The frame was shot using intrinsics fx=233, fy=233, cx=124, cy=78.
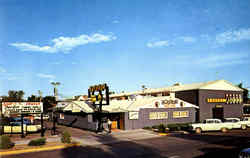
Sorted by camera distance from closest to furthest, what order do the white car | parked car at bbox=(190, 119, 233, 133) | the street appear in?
the street < parked car at bbox=(190, 119, 233, 133) < the white car

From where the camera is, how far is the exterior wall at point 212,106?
39.3m

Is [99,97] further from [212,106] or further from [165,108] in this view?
[212,106]

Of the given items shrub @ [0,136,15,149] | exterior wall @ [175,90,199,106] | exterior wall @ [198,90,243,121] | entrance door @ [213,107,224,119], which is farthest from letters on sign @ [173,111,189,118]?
shrub @ [0,136,15,149]

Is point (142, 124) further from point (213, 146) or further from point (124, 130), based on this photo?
point (213, 146)

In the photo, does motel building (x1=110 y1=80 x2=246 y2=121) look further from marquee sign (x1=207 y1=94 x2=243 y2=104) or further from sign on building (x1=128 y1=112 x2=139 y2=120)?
sign on building (x1=128 y1=112 x2=139 y2=120)

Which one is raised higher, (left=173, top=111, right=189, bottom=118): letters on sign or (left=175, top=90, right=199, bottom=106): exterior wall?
(left=175, top=90, right=199, bottom=106): exterior wall

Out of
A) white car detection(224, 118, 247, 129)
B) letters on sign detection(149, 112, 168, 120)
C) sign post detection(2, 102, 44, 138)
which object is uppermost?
sign post detection(2, 102, 44, 138)

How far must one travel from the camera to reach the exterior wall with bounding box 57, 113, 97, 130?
30183mm

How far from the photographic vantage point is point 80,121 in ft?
Result: 110

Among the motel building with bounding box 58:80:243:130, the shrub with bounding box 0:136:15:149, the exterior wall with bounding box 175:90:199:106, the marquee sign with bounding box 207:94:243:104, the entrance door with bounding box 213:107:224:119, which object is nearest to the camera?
the shrub with bounding box 0:136:15:149

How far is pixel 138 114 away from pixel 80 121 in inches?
342

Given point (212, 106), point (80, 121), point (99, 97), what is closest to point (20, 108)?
point (99, 97)

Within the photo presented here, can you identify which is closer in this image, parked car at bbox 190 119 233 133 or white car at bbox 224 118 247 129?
parked car at bbox 190 119 233 133

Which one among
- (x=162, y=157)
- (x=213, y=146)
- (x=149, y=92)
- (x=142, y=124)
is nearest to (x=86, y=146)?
(x=162, y=157)
